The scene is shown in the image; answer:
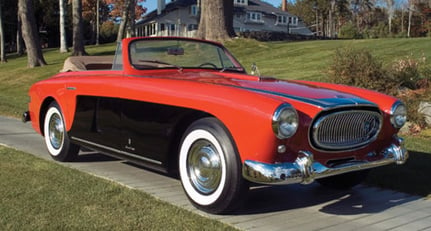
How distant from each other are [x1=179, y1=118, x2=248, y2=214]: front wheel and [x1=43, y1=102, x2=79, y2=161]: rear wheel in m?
2.15

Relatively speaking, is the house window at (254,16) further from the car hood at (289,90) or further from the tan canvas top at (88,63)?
the car hood at (289,90)

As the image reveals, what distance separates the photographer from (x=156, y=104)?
4273 mm

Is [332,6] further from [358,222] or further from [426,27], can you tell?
[358,222]

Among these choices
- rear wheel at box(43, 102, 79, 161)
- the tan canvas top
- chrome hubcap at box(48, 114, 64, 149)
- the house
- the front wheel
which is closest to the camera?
the front wheel

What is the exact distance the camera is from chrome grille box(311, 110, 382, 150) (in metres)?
3.76

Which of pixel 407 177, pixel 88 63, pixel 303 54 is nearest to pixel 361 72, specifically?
pixel 407 177

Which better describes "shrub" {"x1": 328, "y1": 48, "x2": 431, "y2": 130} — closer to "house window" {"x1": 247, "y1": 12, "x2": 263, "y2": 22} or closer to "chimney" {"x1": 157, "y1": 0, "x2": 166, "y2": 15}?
"chimney" {"x1": 157, "y1": 0, "x2": 166, "y2": 15}

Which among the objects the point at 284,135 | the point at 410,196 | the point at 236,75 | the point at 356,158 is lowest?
the point at 410,196

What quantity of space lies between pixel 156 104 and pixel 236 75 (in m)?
1.06

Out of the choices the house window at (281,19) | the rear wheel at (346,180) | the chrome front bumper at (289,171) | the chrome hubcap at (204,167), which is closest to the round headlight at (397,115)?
the rear wheel at (346,180)

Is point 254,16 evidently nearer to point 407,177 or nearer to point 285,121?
point 407,177

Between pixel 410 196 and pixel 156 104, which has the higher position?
pixel 156 104

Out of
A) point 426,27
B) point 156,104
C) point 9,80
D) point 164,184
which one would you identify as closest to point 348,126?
point 156,104

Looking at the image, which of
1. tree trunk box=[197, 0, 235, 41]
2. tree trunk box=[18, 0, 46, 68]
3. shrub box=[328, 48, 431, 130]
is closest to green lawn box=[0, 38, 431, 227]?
shrub box=[328, 48, 431, 130]
